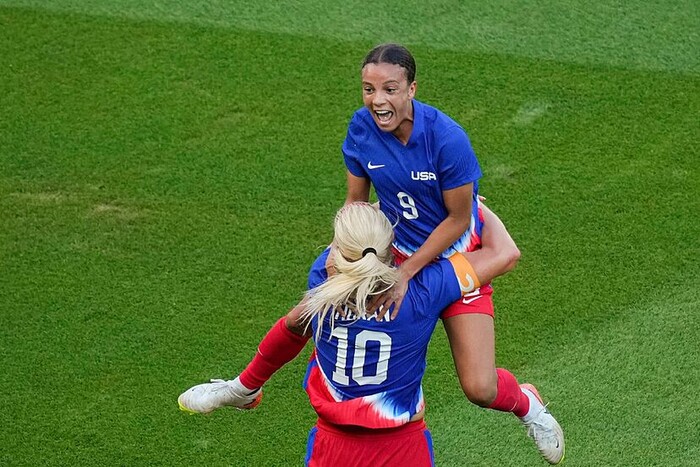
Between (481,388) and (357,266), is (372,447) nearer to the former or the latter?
(481,388)

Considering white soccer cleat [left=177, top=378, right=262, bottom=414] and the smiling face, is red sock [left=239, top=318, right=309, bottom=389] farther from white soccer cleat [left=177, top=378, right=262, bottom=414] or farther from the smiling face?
the smiling face

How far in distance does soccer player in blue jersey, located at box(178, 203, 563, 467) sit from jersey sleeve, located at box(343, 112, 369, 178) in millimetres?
458

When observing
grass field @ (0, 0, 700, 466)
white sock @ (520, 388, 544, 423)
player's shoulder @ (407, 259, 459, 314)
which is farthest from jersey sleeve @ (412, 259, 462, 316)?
grass field @ (0, 0, 700, 466)

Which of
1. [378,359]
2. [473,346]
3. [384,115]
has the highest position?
[384,115]

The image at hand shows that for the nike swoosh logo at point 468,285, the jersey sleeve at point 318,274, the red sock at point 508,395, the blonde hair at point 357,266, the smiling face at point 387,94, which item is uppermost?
the smiling face at point 387,94

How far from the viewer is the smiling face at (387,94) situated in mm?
Answer: 4469

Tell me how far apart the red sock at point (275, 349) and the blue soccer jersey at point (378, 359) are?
36cm

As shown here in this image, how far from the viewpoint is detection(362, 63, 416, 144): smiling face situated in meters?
4.47

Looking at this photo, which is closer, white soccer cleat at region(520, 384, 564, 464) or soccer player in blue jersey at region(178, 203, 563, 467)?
soccer player in blue jersey at region(178, 203, 563, 467)

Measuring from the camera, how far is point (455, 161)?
455 centimetres

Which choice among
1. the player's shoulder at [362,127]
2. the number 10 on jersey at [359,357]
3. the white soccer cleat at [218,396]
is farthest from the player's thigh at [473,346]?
the white soccer cleat at [218,396]

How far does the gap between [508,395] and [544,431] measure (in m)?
0.38

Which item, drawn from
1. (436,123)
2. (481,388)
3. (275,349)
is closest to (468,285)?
(481,388)

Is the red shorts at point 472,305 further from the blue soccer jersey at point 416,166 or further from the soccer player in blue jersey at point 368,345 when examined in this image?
the blue soccer jersey at point 416,166
